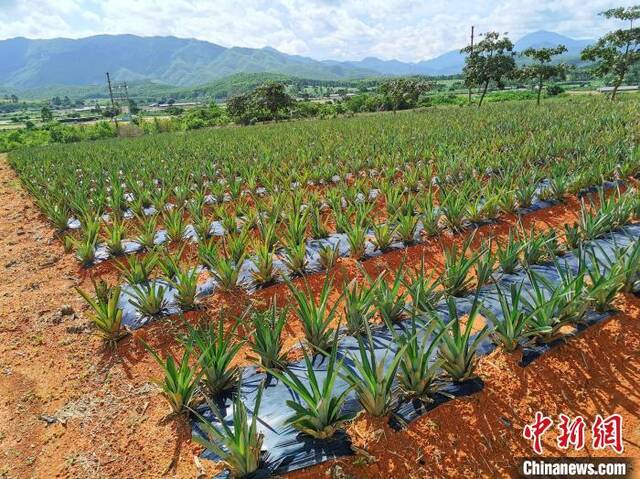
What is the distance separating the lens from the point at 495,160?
777 centimetres

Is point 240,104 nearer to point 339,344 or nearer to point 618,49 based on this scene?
point 618,49

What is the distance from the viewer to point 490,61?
1088 inches

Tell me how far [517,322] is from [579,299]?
477mm

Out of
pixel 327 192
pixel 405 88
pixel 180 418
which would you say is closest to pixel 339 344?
pixel 180 418

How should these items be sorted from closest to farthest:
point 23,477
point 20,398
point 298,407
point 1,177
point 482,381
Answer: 1. point 298,407
2. point 23,477
3. point 482,381
4. point 20,398
5. point 1,177

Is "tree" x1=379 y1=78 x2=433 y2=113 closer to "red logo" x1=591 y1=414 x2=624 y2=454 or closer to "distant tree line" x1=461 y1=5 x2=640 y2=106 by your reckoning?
"distant tree line" x1=461 y1=5 x2=640 y2=106

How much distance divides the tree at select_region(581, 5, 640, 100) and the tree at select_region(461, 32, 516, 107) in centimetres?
451

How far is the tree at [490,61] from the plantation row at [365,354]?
95.0ft

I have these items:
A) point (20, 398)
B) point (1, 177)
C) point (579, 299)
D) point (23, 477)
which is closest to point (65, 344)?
point (20, 398)

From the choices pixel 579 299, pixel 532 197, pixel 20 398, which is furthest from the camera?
pixel 532 197

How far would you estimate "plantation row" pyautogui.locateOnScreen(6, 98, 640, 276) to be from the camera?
15.9 feet

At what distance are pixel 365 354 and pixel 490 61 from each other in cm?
3124

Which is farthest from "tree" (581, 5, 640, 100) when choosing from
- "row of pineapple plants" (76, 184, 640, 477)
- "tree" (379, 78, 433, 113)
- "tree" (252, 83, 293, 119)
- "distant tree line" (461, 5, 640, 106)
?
"row of pineapple plants" (76, 184, 640, 477)

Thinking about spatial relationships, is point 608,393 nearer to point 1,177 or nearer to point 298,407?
point 298,407
